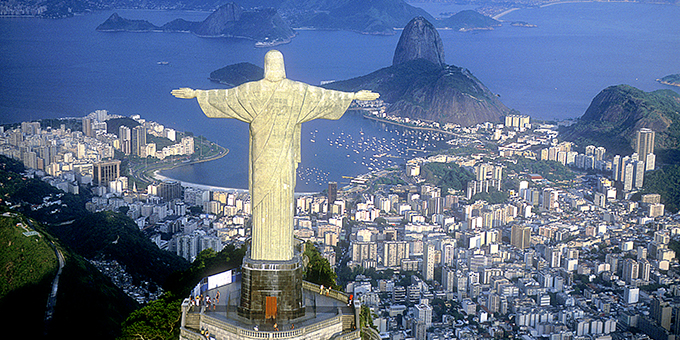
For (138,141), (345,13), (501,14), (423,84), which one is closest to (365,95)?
(138,141)

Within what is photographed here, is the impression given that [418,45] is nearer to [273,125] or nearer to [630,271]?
[630,271]

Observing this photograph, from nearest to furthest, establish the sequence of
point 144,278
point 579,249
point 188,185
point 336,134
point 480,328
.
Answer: point 144,278 < point 480,328 < point 579,249 < point 188,185 < point 336,134

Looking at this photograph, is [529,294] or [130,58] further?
[130,58]

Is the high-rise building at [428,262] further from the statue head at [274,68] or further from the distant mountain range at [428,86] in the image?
the distant mountain range at [428,86]

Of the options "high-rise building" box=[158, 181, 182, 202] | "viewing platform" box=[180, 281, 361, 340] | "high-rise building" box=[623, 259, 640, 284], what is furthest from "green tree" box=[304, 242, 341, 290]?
"high-rise building" box=[158, 181, 182, 202]

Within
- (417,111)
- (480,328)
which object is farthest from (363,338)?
(417,111)

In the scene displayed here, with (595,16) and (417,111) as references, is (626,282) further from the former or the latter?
(595,16)

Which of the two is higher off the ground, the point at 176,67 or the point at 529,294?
the point at 176,67
